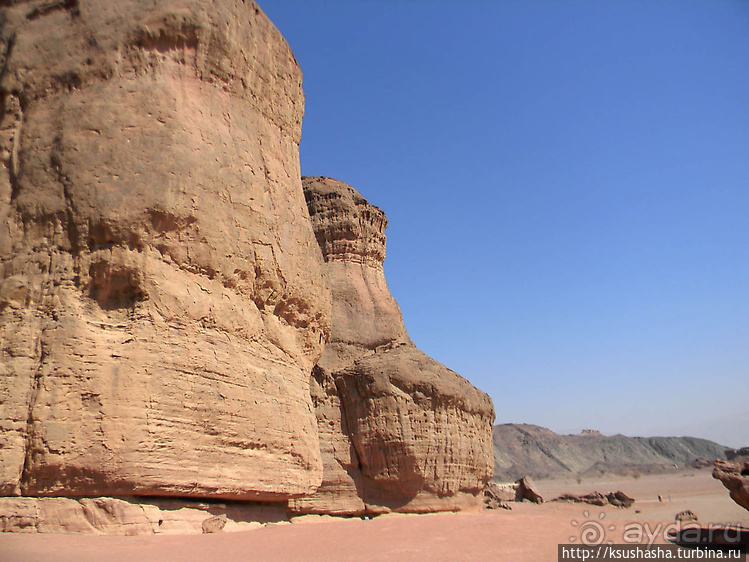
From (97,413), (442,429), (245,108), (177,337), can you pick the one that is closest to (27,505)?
(97,413)

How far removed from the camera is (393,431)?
46.4 feet

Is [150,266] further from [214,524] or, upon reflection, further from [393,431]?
[393,431]

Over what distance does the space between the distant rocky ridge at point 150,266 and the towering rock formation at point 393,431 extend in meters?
3.51

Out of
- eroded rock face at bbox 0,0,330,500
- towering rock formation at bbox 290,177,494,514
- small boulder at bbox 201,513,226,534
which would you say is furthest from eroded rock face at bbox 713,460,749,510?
small boulder at bbox 201,513,226,534

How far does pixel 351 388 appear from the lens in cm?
1477

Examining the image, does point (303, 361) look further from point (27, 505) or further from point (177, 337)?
point (27, 505)

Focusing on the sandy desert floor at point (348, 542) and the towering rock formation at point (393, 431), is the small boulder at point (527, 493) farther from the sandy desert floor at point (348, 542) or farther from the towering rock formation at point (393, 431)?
the sandy desert floor at point (348, 542)

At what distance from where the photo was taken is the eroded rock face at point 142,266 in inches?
277

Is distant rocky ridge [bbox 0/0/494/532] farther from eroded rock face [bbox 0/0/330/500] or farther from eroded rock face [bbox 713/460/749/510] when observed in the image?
eroded rock face [bbox 713/460/749/510]

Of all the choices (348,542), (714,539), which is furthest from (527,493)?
(348,542)

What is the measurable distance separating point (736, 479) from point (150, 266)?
1093cm

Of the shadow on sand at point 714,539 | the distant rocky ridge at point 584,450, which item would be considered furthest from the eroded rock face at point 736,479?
the distant rocky ridge at point 584,450

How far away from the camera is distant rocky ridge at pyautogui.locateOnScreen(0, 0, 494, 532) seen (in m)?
6.99

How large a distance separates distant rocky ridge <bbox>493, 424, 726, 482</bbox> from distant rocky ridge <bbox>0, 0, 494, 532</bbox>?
240 ft
